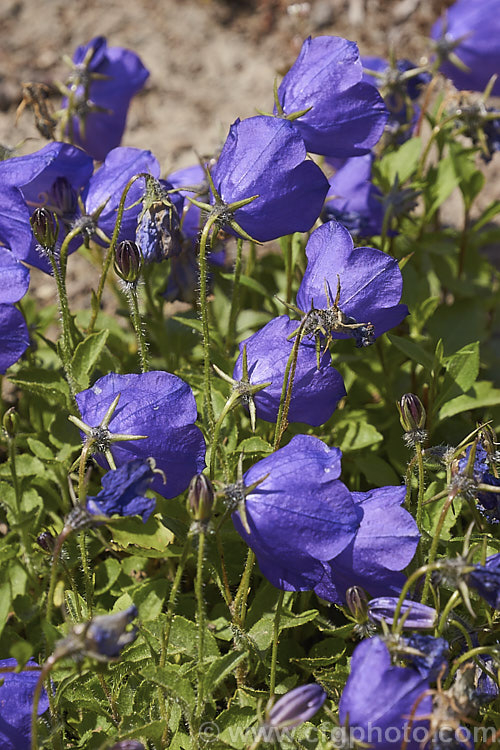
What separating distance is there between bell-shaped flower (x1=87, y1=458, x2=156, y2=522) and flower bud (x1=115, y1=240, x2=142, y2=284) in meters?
0.63

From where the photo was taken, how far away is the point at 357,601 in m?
1.81

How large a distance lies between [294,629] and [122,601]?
20.9 inches

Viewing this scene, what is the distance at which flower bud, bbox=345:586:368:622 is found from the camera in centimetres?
181

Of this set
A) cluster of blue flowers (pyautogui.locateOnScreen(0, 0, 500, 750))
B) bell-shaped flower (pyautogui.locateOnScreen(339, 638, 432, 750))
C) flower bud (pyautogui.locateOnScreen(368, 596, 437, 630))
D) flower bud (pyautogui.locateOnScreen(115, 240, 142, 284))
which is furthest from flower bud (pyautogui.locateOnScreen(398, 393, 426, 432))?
flower bud (pyautogui.locateOnScreen(115, 240, 142, 284))

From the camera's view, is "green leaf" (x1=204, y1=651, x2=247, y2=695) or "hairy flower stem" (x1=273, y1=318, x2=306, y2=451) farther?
"hairy flower stem" (x1=273, y1=318, x2=306, y2=451)

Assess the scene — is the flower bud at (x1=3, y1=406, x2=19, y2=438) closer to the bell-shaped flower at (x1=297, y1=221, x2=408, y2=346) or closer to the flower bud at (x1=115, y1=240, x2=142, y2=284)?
the flower bud at (x1=115, y1=240, x2=142, y2=284)

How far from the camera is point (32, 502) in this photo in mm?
2645

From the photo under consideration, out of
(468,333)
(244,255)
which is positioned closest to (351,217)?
(468,333)

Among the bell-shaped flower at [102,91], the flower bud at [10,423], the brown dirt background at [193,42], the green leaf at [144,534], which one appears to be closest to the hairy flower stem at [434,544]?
the green leaf at [144,534]

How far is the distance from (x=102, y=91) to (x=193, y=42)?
2658 millimetres

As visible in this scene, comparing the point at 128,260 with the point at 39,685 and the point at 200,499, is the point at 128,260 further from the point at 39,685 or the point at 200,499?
the point at 39,685

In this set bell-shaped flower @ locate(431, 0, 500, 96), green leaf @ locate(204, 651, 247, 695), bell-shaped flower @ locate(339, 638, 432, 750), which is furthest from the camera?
bell-shaped flower @ locate(431, 0, 500, 96)

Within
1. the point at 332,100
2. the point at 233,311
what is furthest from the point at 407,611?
the point at 332,100

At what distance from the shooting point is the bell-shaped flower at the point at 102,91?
3.25 metres
